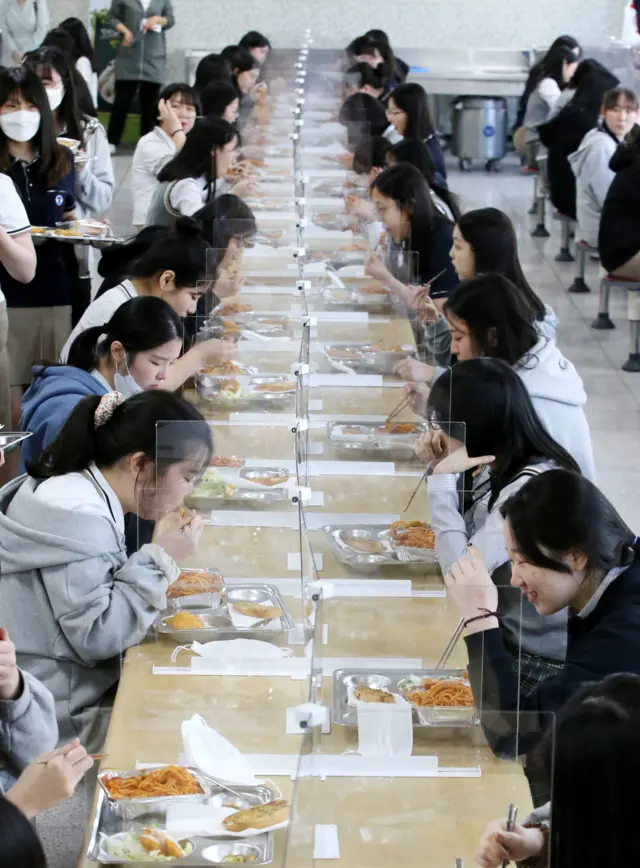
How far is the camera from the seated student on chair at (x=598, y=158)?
7859 mm

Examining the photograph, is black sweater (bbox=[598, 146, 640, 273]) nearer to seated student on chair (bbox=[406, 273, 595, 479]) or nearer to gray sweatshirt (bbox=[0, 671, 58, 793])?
seated student on chair (bbox=[406, 273, 595, 479])

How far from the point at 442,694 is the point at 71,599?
789mm

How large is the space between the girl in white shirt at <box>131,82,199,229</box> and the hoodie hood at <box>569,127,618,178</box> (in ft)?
7.88

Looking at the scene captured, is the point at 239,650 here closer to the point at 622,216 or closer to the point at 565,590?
the point at 565,590

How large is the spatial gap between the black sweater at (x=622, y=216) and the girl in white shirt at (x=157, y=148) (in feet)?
7.36

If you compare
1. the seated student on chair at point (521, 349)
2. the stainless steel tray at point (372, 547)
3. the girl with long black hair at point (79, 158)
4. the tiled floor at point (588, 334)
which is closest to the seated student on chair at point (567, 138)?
the tiled floor at point (588, 334)

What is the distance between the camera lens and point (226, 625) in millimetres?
2855

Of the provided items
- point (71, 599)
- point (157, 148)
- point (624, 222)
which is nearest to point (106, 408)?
point (71, 599)

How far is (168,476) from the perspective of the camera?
297cm

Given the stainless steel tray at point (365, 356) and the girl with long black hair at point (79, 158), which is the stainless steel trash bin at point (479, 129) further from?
the stainless steel tray at point (365, 356)

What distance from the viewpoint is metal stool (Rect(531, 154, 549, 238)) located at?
9445 mm

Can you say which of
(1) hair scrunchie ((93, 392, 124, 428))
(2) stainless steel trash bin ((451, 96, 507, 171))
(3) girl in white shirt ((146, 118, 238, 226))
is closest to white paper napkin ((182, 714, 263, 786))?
(1) hair scrunchie ((93, 392, 124, 428))

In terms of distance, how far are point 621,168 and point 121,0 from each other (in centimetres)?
640

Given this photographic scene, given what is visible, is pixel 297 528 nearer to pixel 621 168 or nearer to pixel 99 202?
pixel 99 202
